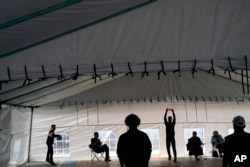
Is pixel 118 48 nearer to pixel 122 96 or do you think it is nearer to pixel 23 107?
pixel 122 96

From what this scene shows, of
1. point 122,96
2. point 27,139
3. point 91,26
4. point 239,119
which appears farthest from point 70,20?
point 27,139

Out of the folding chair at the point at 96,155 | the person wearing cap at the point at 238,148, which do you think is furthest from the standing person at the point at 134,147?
the folding chair at the point at 96,155

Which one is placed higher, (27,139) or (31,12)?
(31,12)

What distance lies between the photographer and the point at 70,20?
2.78 m

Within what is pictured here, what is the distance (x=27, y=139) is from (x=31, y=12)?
878 centimetres

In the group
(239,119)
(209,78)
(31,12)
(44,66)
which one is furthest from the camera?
(209,78)

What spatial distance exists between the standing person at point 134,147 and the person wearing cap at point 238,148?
68 cm

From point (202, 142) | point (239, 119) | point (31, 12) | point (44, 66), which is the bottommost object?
point (202, 142)

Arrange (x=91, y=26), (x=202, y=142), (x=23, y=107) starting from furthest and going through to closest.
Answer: (x=202, y=142) → (x=23, y=107) → (x=91, y=26)

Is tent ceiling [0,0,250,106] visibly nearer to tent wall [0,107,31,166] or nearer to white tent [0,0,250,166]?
white tent [0,0,250,166]

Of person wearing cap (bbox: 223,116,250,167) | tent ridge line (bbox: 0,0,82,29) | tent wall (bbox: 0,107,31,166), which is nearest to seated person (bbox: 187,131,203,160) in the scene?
tent wall (bbox: 0,107,31,166)

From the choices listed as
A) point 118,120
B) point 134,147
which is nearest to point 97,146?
point 118,120

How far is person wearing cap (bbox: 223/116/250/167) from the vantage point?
7.26 feet

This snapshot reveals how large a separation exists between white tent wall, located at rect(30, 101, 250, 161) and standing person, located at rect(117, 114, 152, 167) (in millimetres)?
8343
